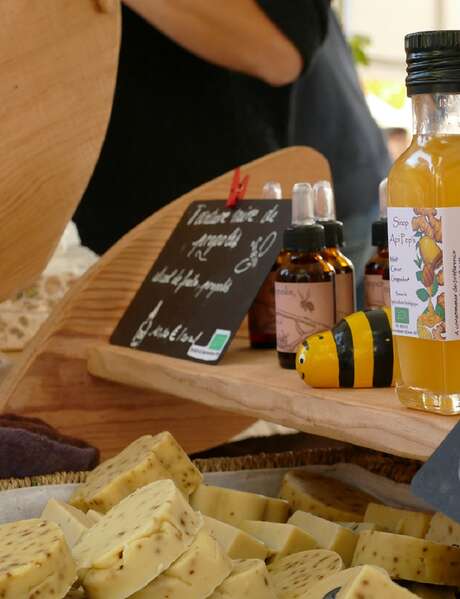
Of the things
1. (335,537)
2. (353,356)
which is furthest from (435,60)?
(335,537)

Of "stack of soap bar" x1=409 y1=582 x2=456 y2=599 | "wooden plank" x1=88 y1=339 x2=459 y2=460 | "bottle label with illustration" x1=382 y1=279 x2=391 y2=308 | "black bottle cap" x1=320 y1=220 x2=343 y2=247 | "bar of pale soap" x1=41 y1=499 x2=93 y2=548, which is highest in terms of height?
"black bottle cap" x1=320 y1=220 x2=343 y2=247

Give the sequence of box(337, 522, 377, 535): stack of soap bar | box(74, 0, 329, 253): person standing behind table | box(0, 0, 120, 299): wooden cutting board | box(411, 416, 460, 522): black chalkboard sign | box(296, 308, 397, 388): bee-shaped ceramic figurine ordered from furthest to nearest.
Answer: box(74, 0, 329, 253): person standing behind table
box(0, 0, 120, 299): wooden cutting board
box(337, 522, 377, 535): stack of soap bar
box(296, 308, 397, 388): bee-shaped ceramic figurine
box(411, 416, 460, 522): black chalkboard sign

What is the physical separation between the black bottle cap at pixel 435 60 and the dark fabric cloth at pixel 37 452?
2.22 ft

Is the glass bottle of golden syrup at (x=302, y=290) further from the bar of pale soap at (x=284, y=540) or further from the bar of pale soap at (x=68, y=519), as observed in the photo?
the bar of pale soap at (x=68, y=519)

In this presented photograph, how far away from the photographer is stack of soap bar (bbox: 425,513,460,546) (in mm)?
1081

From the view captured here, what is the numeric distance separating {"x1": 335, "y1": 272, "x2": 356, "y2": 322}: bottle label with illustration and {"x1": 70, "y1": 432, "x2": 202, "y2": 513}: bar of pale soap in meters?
0.24

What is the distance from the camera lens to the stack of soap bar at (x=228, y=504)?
4.09 feet

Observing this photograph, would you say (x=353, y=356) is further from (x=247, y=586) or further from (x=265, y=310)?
(x=265, y=310)

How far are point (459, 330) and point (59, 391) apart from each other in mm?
831

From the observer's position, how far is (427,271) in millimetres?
887

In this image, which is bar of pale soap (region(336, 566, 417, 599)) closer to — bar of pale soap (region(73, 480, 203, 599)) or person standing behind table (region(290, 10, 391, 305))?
bar of pale soap (region(73, 480, 203, 599))

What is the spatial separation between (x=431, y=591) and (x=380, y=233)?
17.3 inches

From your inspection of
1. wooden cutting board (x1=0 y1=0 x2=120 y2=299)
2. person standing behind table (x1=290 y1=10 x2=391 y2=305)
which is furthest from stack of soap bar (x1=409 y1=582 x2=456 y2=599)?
person standing behind table (x1=290 y1=10 x2=391 y2=305)

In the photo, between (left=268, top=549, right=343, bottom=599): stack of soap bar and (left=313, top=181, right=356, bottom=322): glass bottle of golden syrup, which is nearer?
(left=268, top=549, right=343, bottom=599): stack of soap bar
